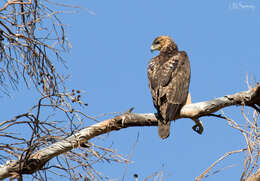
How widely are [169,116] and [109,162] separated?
3.64 feet

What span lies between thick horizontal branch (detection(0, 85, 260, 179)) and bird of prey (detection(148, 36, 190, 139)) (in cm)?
13

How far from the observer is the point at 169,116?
5145 mm

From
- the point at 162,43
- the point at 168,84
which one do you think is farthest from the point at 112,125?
the point at 162,43

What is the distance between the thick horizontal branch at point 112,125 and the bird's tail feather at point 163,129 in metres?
0.08

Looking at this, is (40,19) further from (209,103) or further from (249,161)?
(249,161)

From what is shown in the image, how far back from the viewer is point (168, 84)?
5.67 meters

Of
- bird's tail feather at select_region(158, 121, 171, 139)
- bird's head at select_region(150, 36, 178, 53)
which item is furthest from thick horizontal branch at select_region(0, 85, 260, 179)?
bird's head at select_region(150, 36, 178, 53)

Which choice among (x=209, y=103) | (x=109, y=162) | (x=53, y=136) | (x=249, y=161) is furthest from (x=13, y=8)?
(x=249, y=161)

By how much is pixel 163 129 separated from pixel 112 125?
0.63 m

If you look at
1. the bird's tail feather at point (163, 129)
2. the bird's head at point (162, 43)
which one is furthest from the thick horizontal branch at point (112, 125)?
→ the bird's head at point (162, 43)

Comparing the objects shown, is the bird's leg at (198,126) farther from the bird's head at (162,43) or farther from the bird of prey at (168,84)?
the bird's head at (162,43)

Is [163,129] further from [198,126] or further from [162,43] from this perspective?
[162,43]

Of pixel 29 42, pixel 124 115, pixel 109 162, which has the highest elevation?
pixel 29 42

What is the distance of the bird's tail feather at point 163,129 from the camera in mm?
5070
